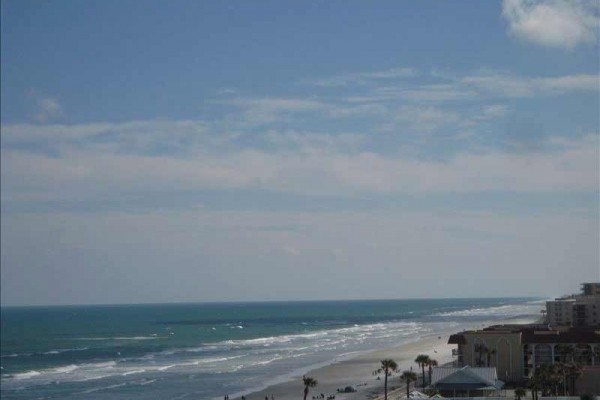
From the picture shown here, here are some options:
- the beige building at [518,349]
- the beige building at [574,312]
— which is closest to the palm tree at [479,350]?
the beige building at [518,349]

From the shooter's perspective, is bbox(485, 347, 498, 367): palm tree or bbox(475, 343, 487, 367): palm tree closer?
bbox(475, 343, 487, 367): palm tree

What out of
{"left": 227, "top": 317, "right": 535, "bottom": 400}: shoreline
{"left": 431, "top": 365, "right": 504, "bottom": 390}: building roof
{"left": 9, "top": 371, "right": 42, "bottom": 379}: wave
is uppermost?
{"left": 431, "top": 365, "right": 504, "bottom": 390}: building roof

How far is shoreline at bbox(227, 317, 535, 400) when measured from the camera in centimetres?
6694

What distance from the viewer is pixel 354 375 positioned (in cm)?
8056

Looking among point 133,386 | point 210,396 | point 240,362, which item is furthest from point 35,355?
point 210,396

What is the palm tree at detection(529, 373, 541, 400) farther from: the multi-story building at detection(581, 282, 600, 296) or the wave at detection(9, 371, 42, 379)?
the multi-story building at detection(581, 282, 600, 296)

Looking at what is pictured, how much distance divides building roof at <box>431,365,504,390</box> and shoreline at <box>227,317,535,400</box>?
8847 mm

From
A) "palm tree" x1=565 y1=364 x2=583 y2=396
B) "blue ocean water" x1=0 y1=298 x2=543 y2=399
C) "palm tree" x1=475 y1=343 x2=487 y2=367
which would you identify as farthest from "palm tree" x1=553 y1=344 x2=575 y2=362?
"blue ocean water" x1=0 y1=298 x2=543 y2=399

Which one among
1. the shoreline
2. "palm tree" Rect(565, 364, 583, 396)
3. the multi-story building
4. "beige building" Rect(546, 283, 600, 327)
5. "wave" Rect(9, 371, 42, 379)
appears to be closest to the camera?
"palm tree" Rect(565, 364, 583, 396)

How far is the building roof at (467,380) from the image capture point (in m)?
52.8

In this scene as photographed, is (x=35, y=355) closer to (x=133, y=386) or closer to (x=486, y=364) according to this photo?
(x=133, y=386)

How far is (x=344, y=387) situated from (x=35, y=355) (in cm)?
5646

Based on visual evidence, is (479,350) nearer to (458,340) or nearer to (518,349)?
(458,340)

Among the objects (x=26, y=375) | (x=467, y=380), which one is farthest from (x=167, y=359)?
(x=467, y=380)
